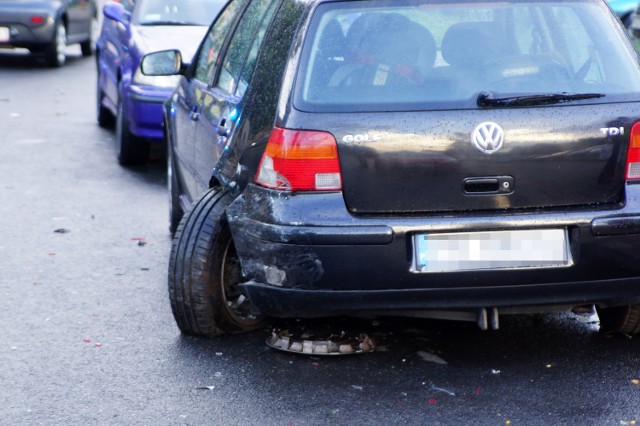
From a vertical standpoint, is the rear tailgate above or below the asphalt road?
above

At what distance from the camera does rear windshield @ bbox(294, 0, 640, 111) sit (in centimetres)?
483

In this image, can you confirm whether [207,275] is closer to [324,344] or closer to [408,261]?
[324,344]

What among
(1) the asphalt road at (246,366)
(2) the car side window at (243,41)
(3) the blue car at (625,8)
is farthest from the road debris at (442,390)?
(3) the blue car at (625,8)

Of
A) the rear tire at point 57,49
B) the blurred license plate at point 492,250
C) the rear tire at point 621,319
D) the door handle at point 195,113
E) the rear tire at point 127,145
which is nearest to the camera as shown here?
the blurred license plate at point 492,250

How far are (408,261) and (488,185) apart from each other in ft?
1.39

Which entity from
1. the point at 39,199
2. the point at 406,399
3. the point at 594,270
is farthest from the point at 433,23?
the point at 39,199

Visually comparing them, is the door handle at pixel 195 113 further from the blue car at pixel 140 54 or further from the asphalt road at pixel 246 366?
the blue car at pixel 140 54

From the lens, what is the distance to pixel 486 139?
4.75 metres

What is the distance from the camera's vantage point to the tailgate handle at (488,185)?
477 cm

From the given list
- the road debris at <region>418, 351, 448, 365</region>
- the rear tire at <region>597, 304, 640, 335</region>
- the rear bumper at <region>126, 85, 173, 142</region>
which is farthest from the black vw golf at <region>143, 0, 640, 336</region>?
the rear bumper at <region>126, 85, 173, 142</region>

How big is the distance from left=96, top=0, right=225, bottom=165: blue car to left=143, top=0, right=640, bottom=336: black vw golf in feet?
16.6

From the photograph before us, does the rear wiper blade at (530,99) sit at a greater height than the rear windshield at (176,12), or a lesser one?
greater

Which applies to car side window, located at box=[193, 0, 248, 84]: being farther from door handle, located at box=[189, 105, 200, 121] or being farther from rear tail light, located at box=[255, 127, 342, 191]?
rear tail light, located at box=[255, 127, 342, 191]

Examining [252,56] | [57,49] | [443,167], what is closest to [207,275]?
[252,56]
